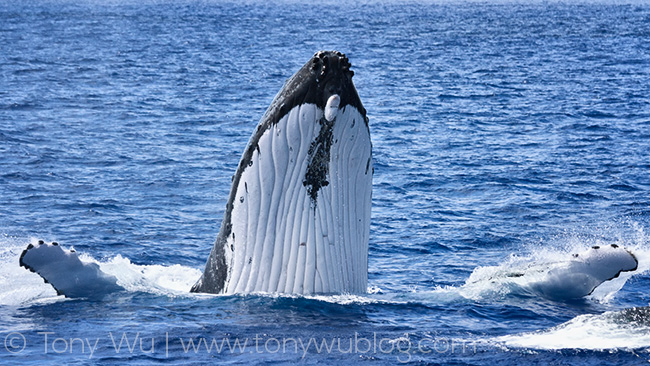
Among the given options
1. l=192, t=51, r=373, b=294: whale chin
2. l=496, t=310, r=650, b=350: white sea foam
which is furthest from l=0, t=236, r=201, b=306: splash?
l=496, t=310, r=650, b=350: white sea foam

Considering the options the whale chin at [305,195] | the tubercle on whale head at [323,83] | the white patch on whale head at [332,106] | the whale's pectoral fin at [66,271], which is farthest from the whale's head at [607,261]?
the whale's pectoral fin at [66,271]

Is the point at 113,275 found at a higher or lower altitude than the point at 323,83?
lower

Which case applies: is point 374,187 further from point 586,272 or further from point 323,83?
point 323,83

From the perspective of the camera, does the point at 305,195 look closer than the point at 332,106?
No

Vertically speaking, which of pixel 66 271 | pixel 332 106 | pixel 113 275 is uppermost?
pixel 332 106

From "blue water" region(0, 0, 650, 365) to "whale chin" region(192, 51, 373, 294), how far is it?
43cm

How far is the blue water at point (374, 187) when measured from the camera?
1259 centimetres

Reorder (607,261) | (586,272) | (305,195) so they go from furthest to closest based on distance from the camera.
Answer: (586,272), (607,261), (305,195)

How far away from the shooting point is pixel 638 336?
38.3 ft

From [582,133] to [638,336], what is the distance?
25.8 meters

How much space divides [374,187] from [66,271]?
50.3 ft

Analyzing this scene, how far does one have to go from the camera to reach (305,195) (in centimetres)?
1262

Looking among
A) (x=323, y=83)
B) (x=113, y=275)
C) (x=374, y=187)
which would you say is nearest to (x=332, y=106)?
(x=323, y=83)

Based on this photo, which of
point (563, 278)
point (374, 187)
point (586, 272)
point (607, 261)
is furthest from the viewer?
point (374, 187)
